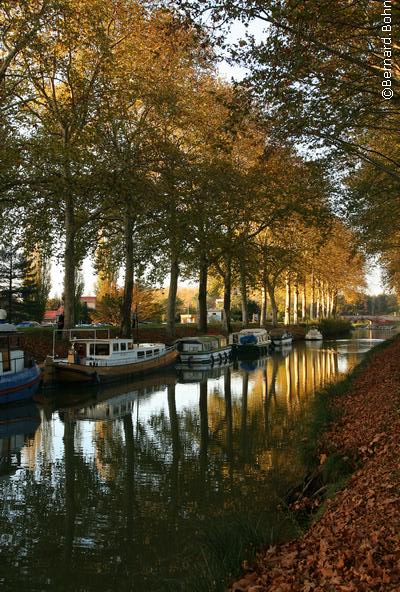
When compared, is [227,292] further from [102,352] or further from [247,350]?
[102,352]

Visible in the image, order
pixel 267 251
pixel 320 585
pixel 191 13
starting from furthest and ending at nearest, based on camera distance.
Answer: pixel 267 251 → pixel 191 13 → pixel 320 585

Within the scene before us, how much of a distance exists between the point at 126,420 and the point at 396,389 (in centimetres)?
1007

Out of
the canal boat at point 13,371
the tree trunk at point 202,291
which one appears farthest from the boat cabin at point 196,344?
the canal boat at point 13,371

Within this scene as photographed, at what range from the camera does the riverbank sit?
17.6 ft

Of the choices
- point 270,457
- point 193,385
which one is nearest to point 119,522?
point 270,457

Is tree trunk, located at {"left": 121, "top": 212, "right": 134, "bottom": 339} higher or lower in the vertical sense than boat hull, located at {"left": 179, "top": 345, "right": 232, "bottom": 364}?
higher

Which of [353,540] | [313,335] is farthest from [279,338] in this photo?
[353,540]

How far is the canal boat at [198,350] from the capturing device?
4128 cm

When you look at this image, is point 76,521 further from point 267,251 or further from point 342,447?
point 267,251

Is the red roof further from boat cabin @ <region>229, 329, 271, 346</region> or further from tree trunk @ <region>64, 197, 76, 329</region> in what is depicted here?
tree trunk @ <region>64, 197, 76, 329</region>

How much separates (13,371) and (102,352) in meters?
7.55

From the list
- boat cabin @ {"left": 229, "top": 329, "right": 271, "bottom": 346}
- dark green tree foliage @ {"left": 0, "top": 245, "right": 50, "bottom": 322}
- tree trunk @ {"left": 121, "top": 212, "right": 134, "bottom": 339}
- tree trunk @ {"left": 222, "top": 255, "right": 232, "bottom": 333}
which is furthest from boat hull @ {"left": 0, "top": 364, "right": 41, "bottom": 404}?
dark green tree foliage @ {"left": 0, "top": 245, "right": 50, "bottom": 322}

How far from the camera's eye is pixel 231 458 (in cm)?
1470

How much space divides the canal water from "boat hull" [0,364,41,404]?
23.4 inches
